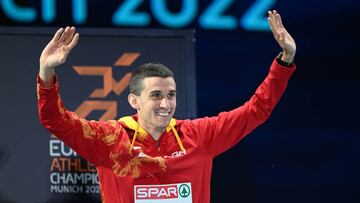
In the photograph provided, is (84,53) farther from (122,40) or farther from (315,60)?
(315,60)

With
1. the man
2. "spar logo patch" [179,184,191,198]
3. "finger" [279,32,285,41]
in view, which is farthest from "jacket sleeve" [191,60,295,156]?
"spar logo patch" [179,184,191,198]

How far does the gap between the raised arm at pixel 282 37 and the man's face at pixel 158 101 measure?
50 centimetres

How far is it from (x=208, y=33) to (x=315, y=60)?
0.71 metres

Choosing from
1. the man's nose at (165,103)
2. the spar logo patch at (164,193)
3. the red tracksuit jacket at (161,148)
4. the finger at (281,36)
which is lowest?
the spar logo patch at (164,193)

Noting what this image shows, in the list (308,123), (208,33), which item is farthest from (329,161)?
(208,33)

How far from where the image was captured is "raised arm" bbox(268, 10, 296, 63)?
3.68 meters

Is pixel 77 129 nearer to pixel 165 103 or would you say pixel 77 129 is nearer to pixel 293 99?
pixel 165 103

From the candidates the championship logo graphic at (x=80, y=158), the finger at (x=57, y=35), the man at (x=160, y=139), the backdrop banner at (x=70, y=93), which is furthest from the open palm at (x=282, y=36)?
the championship logo graphic at (x=80, y=158)

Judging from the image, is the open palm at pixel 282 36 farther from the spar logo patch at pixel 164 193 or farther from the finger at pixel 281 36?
the spar logo patch at pixel 164 193

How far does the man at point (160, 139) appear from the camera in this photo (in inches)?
145

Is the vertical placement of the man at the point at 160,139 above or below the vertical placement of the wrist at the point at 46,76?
below

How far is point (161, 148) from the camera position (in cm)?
381

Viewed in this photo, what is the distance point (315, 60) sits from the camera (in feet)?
17.5

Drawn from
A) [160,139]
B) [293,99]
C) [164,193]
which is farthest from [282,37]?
[293,99]
